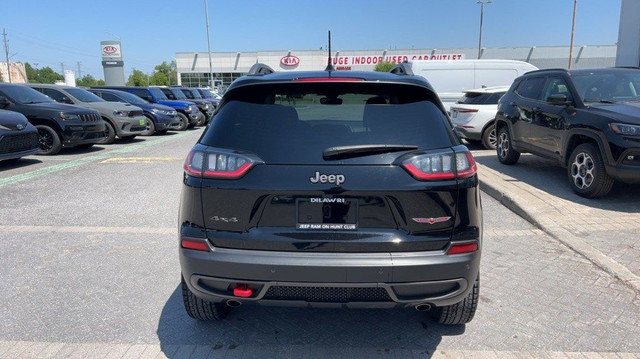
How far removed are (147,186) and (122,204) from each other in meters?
1.19

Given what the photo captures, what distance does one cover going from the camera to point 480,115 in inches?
418

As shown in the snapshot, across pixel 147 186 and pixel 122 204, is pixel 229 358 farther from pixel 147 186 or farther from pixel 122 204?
pixel 147 186

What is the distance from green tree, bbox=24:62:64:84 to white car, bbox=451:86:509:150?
136m

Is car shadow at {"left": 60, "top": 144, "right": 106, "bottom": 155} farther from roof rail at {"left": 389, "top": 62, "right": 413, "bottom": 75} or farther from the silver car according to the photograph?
roof rail at {"left": 389, "top": 62, "right": 413, "bottom": 75}

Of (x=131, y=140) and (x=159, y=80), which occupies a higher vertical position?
(x=159, y=80)

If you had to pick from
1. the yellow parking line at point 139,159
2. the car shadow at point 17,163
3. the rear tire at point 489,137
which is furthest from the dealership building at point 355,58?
the car shadow at point 17,163

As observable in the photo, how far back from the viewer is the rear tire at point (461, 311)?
2799 millimetres

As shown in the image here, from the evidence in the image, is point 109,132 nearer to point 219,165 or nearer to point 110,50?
point 219,165

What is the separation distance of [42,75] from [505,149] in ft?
491

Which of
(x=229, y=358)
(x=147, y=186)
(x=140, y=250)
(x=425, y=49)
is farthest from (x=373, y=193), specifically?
(x=425, y=49)

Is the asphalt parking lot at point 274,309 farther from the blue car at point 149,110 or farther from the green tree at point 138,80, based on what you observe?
the green tree at point 138,80

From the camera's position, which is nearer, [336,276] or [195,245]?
[336,276]

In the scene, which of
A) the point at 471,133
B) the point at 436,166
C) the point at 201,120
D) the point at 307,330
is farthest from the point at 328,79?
the point at 201,120

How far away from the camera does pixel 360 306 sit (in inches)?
94.1
